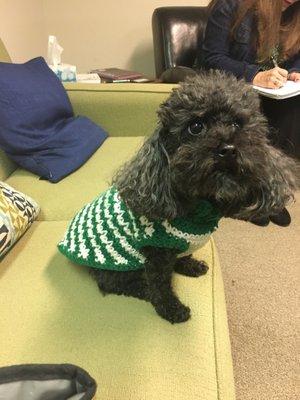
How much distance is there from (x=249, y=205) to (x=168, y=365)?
36cm

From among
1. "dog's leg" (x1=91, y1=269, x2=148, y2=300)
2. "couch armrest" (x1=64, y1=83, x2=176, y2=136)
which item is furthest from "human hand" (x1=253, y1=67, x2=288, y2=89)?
"dog's leg" (x1=91, y1=269, x2=148, y2=300)

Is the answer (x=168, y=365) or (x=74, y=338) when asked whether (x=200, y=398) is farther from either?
(x=74, y=338)

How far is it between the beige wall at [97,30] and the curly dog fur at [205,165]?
1.94 meters

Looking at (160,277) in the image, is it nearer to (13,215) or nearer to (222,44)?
(13,215)

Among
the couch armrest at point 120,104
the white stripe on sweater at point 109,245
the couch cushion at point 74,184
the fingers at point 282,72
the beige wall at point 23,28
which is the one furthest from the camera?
the beige wall at point 23,28

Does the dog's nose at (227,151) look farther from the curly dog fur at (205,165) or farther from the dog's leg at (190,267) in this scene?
the dog's leg at (190,267)

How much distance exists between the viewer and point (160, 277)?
0.91 meters

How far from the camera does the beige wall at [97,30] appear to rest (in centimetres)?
259

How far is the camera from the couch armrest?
167 centimetres

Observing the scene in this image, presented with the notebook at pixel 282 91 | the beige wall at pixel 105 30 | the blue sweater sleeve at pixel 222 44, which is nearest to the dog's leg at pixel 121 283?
the notebook at pixel 282 91

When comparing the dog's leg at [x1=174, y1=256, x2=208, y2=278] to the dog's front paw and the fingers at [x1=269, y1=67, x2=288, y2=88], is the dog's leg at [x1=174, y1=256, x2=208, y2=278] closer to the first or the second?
the dog's front paw

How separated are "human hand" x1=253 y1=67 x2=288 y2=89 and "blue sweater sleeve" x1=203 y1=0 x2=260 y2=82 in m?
0.04

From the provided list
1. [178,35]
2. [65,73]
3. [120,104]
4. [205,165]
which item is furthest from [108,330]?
[178,35]

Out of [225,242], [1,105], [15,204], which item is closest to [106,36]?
[1,105]
